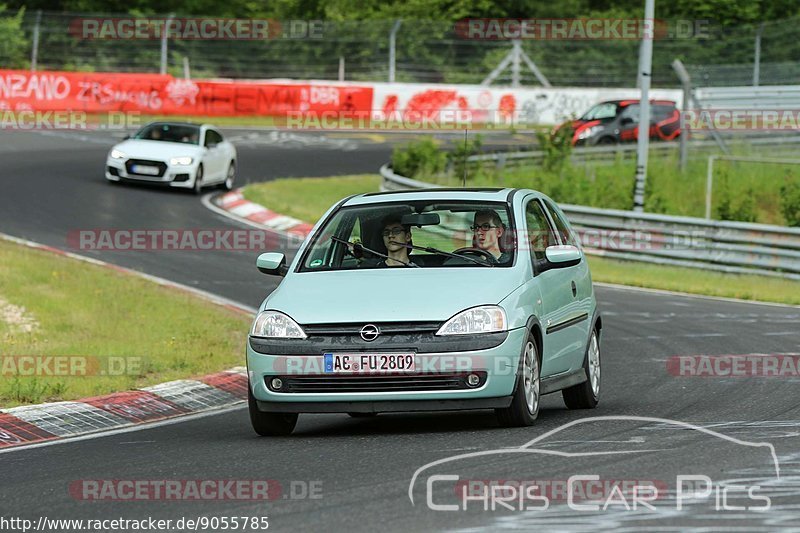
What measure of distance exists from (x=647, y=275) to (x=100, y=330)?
36.3 ft

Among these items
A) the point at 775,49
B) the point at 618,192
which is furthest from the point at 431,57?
the point at 618,192

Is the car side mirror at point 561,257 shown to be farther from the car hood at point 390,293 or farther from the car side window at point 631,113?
the car side window at point 631,113

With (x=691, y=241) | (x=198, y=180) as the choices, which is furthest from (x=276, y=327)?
(x=198, y=180)

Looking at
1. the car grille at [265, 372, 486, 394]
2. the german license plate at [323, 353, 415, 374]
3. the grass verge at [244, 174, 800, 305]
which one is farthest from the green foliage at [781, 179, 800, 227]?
the german license plate at [323, 353, 415, 374]

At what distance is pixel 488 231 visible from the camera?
10055mm

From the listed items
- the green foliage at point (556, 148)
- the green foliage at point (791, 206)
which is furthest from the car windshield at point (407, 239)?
the green foliage at point (556, 148)

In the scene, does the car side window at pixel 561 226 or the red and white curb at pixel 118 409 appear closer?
the red and white curb at pixel 118 409

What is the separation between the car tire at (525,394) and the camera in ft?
29.7

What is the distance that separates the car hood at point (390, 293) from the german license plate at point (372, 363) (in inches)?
8.2

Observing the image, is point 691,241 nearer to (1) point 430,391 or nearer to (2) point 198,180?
(2) point 198,180

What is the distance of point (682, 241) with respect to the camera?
78.9 feet

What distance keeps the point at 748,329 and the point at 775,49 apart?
23.7 meters

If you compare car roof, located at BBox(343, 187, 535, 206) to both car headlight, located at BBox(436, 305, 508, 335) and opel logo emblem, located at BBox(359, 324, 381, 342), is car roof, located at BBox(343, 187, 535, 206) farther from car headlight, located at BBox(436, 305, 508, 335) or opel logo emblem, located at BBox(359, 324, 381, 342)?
opel logo emblem, located at BBox(359, 324, 381, 342)

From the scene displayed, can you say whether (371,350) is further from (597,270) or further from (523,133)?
(523,133)
